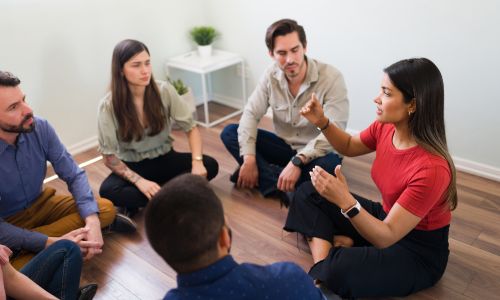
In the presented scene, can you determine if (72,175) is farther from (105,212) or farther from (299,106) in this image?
(299,106)

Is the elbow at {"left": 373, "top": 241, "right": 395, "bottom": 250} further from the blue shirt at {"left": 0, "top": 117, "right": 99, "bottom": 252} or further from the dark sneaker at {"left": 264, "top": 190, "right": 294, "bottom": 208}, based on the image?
the blue shirt at {"left": 0, "top": 117, "right": 99, "bottom": 252}

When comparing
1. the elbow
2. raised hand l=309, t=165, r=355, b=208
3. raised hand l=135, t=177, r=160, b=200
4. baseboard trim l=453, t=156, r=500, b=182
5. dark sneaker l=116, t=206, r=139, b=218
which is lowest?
dark sneaker l=116, t=206, r=139, b=218

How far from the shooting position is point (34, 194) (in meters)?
1.96

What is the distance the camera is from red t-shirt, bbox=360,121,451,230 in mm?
1480

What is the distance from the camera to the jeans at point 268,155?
244cm

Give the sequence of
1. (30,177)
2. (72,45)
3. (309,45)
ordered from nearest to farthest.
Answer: (30,177)
(72,45)
(309,45)

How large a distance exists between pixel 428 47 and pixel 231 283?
2.11 metres

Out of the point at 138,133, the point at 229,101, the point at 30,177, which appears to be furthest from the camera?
the point at 229,101

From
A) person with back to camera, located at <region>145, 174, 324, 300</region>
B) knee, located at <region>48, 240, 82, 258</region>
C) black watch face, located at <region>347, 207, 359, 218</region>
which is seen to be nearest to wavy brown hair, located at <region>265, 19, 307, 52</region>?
black watch face, located at <region>347, 207, 359, 218</region>

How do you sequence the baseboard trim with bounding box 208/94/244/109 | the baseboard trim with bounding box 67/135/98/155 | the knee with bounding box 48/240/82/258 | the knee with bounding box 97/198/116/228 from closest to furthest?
the knee with bounding box 48/240/82/258
the knee with bounding box 97/198/116/228
the baseboard trim with bounding box 67/135/98/155
the baseboard trim with bounding box 208/94/244/109

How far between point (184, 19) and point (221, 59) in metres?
0.46

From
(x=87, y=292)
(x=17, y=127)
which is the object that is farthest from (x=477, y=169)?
(x=17, y=127)

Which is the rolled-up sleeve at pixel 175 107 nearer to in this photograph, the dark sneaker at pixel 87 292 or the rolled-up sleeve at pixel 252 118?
the rolled-up sleeve at pixel 252 118

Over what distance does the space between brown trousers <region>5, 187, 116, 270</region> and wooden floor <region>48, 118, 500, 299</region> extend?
7.5 inches
